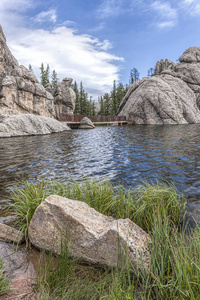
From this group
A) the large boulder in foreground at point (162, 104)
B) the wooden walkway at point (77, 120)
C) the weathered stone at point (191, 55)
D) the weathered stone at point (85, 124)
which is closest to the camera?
the wooden walkway at point (77, 120)

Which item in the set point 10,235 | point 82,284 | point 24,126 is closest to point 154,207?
point 82,284

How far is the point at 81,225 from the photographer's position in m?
3.07

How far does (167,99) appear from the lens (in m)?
42.9

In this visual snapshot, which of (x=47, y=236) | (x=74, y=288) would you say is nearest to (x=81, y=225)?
(x=47, y=236)

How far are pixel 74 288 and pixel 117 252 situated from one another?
788mm

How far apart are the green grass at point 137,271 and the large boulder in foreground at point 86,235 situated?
0.17 metres

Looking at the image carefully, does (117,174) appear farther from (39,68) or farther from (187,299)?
(39,68)

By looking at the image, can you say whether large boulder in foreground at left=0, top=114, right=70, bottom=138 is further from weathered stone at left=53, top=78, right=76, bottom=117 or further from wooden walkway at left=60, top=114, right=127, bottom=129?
weathered stone at left=53, top=78, right=76, bottom=117

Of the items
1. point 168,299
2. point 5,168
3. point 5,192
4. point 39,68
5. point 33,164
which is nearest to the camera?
point 168,299

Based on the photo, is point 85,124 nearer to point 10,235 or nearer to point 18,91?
point 18,91

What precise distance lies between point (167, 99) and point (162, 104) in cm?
174

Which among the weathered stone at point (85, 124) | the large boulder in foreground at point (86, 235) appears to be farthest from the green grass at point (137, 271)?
the weathered stone at point (85, 124)

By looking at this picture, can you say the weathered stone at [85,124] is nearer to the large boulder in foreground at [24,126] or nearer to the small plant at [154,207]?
the large boulder in foreground at [24,126]

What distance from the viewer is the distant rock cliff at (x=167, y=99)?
42844 millimetres
